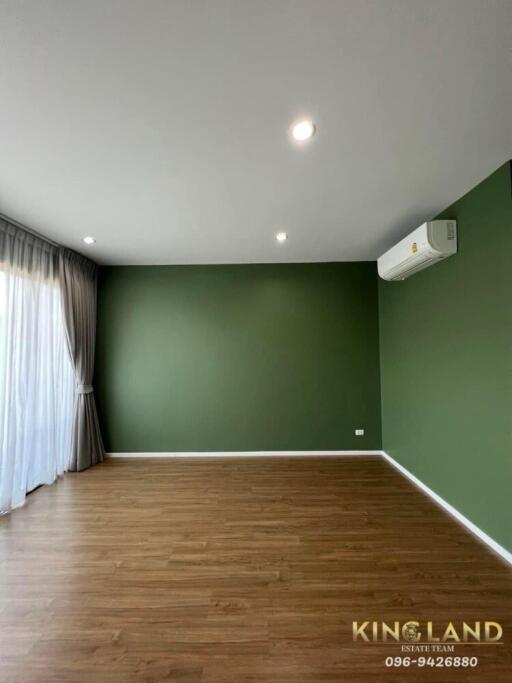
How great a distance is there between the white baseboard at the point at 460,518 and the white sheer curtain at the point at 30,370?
394cm

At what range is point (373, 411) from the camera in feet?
13.1

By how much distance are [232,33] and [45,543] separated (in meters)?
3.28

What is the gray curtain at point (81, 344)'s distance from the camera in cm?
343

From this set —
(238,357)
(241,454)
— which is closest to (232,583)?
(241,454)

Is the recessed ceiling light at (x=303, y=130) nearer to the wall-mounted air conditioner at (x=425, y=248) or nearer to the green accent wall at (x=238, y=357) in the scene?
the wall-mounted air conditioner at (x=425, y=248)

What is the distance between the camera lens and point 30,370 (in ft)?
9.60

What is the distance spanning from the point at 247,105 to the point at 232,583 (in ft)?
8.85

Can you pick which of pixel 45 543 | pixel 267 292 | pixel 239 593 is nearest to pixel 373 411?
pixel 267 292

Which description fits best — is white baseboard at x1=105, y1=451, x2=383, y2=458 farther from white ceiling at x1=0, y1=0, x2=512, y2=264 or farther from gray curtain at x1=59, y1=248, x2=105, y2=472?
white ceiling at x1=0, y1=0, x2=512, y2=264

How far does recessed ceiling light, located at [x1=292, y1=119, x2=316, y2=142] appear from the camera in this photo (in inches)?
60.4

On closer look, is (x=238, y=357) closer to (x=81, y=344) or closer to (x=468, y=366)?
(x=81, y=344)

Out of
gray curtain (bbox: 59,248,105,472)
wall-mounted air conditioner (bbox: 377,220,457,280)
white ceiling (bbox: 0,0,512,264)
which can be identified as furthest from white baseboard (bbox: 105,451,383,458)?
white ceiling (bbox: 0,0,512,264)

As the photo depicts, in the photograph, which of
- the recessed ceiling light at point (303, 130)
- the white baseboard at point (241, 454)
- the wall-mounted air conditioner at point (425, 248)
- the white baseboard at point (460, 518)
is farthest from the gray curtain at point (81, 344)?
the white baseboard at point (460, 518)

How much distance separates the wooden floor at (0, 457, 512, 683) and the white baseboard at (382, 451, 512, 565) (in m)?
0.08
